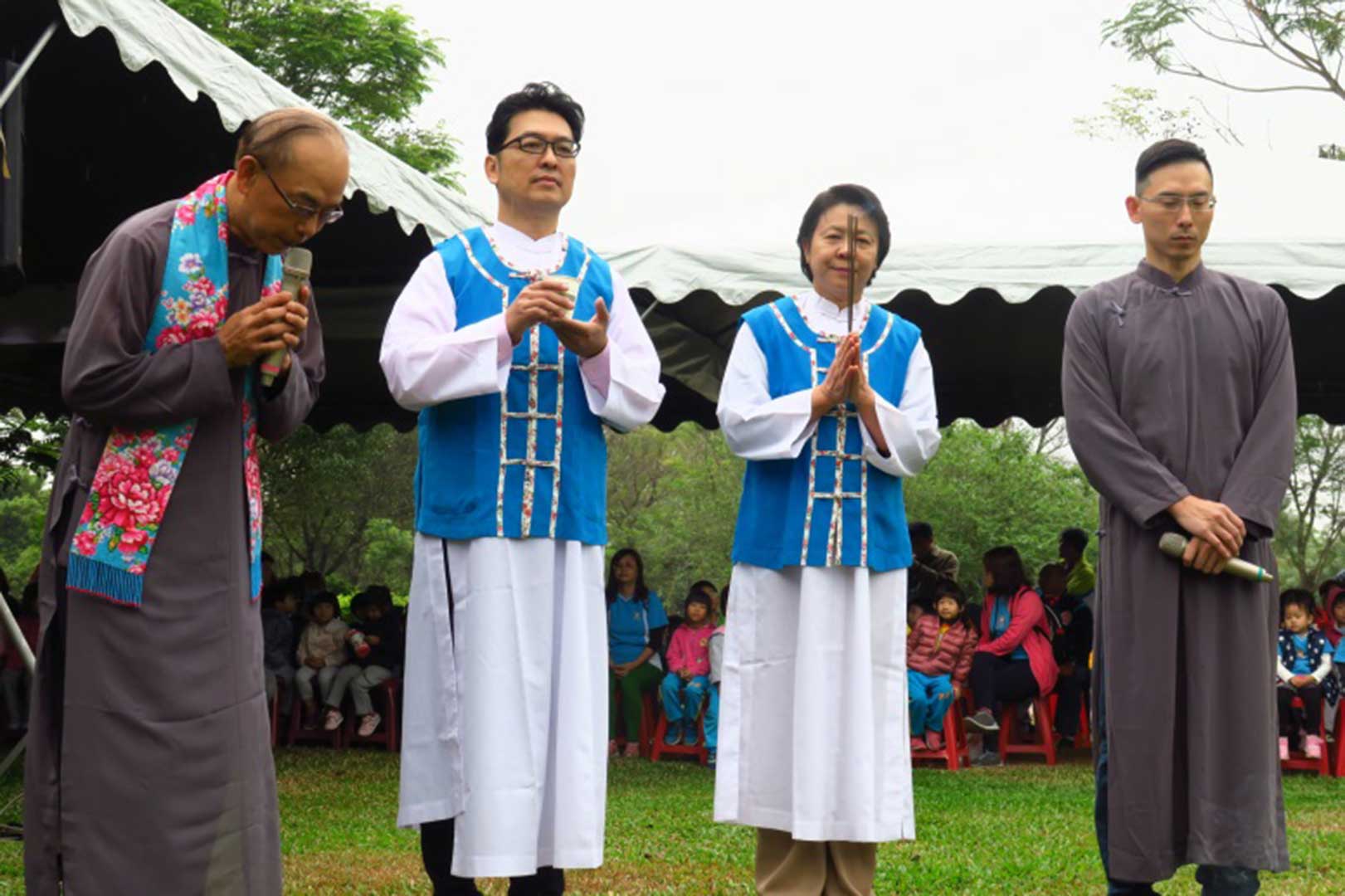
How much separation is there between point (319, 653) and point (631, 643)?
2.18 meters

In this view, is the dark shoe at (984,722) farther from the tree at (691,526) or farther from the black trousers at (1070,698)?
the tree at (691,526)

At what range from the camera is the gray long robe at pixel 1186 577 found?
409 centimetres

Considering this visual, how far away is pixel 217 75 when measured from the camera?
5.78 metres

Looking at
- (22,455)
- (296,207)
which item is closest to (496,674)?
(296,207)

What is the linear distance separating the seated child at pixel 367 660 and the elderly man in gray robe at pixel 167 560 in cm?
769

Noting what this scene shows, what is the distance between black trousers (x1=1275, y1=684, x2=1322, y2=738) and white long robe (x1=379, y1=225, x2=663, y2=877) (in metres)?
6.39

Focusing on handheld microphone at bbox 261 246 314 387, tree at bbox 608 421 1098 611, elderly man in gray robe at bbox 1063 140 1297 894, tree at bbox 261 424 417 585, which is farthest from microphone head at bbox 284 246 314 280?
tree at bbox 261 424 417 585

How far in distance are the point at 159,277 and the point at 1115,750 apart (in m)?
2.58

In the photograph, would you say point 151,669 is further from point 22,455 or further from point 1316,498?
point 1316,498

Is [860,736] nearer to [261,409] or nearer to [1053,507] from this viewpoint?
[261,409]

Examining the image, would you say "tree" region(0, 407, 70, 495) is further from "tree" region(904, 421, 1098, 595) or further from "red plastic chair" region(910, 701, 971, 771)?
"tree" region(904, 421, 1098, 595)

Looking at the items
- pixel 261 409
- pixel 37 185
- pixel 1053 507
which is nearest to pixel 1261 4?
pixel 1053 507

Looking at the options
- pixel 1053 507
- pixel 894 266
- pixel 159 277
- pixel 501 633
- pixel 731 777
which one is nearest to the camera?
pixel 159 277

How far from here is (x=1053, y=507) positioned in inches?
750
